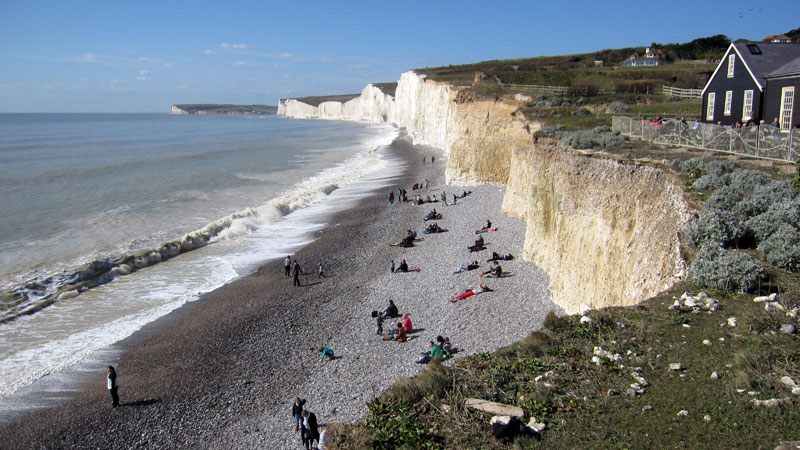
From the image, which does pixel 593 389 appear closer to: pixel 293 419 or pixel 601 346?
pixel 601 346

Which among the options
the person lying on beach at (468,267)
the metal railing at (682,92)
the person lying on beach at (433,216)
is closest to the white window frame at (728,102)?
the person lying on beach at (468,267)

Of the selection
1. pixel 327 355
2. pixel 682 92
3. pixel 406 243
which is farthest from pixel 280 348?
pixel 682 92

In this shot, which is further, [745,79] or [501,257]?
[501,257]

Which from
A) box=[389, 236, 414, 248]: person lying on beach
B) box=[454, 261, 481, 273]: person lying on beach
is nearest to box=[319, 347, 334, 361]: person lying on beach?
box=[454, 261, 481, 273]: person lying on beach

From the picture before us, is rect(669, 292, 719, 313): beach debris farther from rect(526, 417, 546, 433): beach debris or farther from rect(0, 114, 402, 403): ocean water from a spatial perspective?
rect(0, 114, 402, 403): ocean water

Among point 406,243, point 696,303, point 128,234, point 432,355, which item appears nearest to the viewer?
point 696,303

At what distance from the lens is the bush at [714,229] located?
31.4ft

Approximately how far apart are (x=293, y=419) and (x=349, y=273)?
1005cm

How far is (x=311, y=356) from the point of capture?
44.7ft

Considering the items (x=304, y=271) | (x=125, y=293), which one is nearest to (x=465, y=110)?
(x=304, y=271)

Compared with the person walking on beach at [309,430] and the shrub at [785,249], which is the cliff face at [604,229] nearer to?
the shrub at [785,249]

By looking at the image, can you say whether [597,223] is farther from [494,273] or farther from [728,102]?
[728,102]

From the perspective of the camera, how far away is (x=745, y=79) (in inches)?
765

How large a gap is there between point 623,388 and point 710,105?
19.7 m
